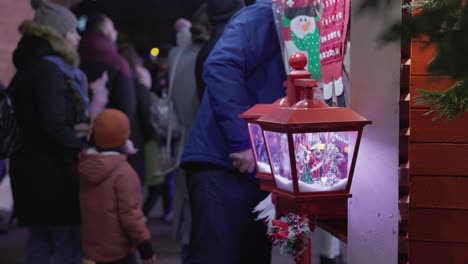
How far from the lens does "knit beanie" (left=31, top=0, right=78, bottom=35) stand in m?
5.98

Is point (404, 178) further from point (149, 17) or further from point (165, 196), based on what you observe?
point (149, 17)

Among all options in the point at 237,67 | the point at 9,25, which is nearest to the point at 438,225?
the point at 237,67

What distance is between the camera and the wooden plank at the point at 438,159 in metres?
2.87

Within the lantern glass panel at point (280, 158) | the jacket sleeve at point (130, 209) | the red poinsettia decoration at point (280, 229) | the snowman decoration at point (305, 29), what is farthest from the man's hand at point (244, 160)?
the jacket sleeve at point (130, 209)

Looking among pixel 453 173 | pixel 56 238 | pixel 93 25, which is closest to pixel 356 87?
pixel 453 173

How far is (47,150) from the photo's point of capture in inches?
225

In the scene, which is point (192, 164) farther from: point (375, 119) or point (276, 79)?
point (375, 119)

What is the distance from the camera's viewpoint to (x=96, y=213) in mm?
5156

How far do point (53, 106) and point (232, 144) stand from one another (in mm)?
2056

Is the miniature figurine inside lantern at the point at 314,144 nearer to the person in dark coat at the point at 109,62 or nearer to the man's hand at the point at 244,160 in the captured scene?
the man's hand at the point at 244,160

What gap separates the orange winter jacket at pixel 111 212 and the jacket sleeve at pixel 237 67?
4.35 feet

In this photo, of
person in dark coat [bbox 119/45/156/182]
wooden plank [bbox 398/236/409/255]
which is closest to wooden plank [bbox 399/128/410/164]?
wooden plank [bbox 398/236/409/255]

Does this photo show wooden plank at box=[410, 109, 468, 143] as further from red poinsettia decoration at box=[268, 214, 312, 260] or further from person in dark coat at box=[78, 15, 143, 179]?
person in dark coat at box=[78, 15, 143, 179]

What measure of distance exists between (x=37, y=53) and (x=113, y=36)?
6.35 ft
